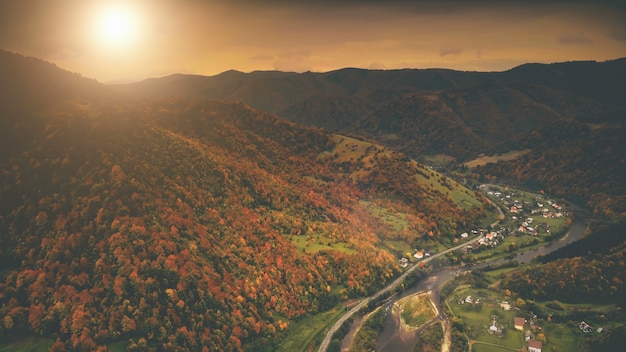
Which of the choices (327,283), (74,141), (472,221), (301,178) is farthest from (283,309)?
(472,221)

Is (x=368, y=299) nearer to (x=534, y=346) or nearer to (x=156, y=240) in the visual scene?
(x=534, y=346)

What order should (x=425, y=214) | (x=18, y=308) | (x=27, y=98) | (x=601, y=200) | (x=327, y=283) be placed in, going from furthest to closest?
(x=601, y=200), (x=425, y=214), (x=327, y=283), (x=27, y=98), (x=18, y=308)

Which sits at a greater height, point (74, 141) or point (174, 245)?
point (74, 141)

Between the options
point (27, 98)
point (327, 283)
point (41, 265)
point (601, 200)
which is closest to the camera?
point (41, 265)

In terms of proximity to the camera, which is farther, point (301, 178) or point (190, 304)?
point (301, 178)

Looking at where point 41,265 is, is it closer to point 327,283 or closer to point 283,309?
point 283,309

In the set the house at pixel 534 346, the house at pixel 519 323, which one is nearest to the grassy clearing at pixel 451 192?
the house at pixel 519 323

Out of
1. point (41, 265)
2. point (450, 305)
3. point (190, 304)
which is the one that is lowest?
point (450, 305)
